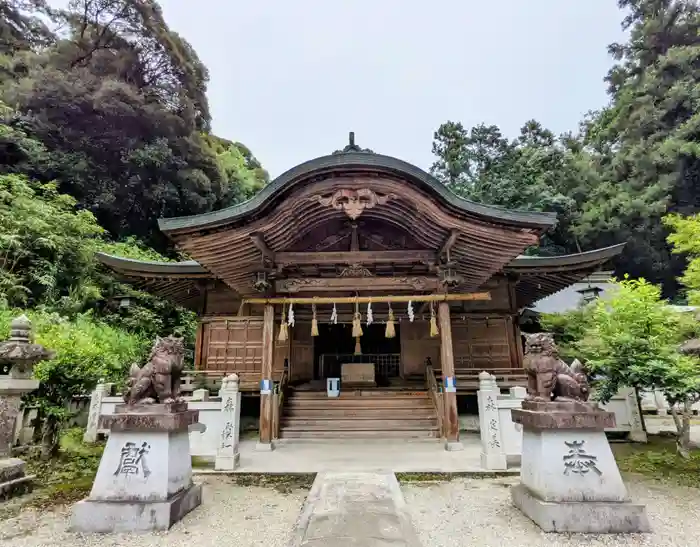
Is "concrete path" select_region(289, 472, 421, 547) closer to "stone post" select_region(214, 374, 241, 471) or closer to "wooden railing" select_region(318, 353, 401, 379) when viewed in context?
"stone post" select_region(214, 374, 241, 471)

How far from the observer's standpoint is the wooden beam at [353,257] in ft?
27.2

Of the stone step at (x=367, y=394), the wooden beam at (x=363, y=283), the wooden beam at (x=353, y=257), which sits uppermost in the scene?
the wooden beam at (x=353, y=257)

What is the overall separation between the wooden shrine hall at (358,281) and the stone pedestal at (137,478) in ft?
12.6

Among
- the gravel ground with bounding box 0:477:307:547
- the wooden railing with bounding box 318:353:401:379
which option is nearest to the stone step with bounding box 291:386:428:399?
the wooden railing with bounding box 318:353:401:379

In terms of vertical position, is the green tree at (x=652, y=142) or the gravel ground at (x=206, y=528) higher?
the green tree at (x=652, y=142)

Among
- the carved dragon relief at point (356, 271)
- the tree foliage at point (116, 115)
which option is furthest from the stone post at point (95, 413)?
the tree foliage at point (116, 115)

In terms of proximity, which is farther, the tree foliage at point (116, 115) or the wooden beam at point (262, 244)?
the tree foliage at point (116, 115)

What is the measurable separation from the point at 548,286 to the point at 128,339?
12.9m

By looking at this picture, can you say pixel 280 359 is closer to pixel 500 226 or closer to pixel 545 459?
pixel 500 226

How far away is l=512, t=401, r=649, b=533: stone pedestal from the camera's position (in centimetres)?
377

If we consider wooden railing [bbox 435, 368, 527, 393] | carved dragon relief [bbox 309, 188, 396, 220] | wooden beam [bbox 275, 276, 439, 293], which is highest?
carved dragon relief [bbox 309, 188, 396, 220]

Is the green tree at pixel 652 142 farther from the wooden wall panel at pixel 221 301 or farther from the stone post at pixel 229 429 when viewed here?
the stone post at pixel 229 429

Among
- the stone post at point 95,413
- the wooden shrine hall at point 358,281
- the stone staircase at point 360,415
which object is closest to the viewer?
the wooden shrine hall at point 358,281

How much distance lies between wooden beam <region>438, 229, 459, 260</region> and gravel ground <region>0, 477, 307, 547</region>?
16.4ft
